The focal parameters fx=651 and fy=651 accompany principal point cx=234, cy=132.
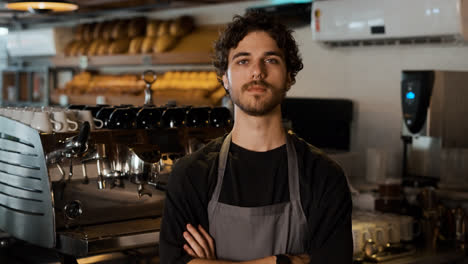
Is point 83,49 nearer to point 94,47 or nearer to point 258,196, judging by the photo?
point 94,47

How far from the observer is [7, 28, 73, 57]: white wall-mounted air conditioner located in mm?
7484

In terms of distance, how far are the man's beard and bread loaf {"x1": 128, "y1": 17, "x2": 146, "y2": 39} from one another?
510 centimetres

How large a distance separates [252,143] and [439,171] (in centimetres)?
224

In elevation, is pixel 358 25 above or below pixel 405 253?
above

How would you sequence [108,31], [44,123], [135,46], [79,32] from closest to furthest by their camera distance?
[44,123] → [135,46] → [108,31] → [79,32]

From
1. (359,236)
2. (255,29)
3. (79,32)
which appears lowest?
(359,236)

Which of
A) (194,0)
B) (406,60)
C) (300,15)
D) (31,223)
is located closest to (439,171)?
(406,60)

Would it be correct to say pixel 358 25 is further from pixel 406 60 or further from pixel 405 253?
pixel 405 253

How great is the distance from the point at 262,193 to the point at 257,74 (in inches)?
12.1

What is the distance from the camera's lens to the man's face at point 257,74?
1.58 metres

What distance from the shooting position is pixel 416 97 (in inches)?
140

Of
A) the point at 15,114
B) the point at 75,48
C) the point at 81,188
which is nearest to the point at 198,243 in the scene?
the point at 81,188

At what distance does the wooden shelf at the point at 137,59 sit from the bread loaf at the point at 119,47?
65 millimetres

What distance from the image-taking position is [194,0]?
221 inches
